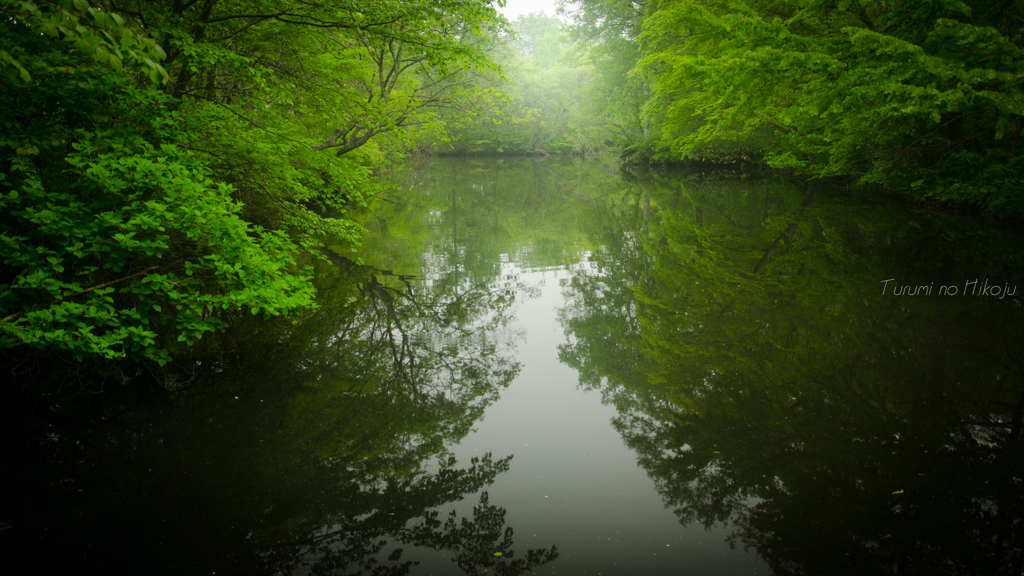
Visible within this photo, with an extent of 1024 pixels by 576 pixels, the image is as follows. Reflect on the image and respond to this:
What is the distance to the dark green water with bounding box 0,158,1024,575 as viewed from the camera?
10.4 feet

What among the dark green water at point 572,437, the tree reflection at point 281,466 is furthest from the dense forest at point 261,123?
the dark green water at point 572,437

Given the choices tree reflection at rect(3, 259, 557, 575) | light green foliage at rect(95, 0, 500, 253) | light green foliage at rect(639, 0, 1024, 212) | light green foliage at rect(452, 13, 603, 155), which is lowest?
tree reflection at rect(3, 259, 557, 575)

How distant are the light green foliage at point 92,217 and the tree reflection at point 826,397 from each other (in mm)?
3914

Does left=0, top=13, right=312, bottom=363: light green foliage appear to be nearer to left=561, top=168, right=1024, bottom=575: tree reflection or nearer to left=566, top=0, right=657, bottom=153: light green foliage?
left=561, top=168, right=1024, bottom=575: tree reflection

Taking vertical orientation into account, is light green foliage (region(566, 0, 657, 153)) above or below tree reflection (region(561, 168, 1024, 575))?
above

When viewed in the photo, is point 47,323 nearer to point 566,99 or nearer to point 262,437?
point 262,437

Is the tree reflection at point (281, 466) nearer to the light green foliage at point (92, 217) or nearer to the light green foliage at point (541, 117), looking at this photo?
the light green foliage at point (92, 217)

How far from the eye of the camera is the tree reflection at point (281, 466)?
10.5ft

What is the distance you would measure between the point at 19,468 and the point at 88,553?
5.18ft

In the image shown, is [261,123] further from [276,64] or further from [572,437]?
[572,437]

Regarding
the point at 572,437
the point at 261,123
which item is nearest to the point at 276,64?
the point at 261,123

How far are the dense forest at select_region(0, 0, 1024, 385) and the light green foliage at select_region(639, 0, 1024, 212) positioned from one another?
53mm

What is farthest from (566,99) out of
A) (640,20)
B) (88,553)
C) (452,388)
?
(88,553)

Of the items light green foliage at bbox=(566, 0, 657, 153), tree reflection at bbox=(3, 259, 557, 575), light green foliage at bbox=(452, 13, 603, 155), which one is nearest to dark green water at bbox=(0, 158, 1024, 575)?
tree reflection at bbox=(3, 259, 557, 575)
